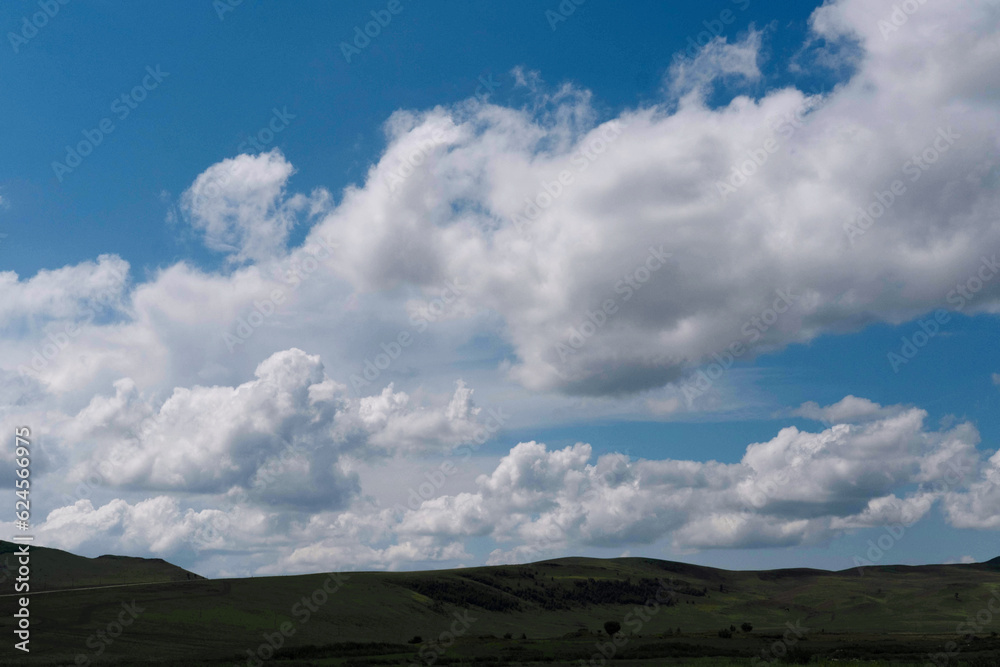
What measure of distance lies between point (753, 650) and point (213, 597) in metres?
107

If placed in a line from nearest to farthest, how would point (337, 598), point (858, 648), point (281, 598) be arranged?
point (858, 648), point (281, 598), point (337, 598)

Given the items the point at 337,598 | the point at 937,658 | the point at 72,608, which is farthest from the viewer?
the point at 337,598

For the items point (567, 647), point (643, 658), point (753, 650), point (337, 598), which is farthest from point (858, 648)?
point (337, 598)

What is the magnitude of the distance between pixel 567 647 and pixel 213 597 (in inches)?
3593

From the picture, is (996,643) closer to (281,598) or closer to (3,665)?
(3,665)

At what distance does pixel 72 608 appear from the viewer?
11900cm

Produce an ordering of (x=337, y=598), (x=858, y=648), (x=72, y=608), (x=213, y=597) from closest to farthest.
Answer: (x=858, y=648) → (x=72, y=608) → (x=213, y=597) → (x=337, y=598)

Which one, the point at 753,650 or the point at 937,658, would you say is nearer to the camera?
the point at 937,658

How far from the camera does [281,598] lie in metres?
161

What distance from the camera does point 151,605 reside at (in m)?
134

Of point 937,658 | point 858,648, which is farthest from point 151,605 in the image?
point 937,658

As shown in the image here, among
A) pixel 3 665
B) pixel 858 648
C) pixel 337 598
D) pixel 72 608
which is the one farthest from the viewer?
pixel 337 598

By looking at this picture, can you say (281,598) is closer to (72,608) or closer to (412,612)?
(412,612)

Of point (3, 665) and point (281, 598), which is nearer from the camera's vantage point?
point (3, 665)
